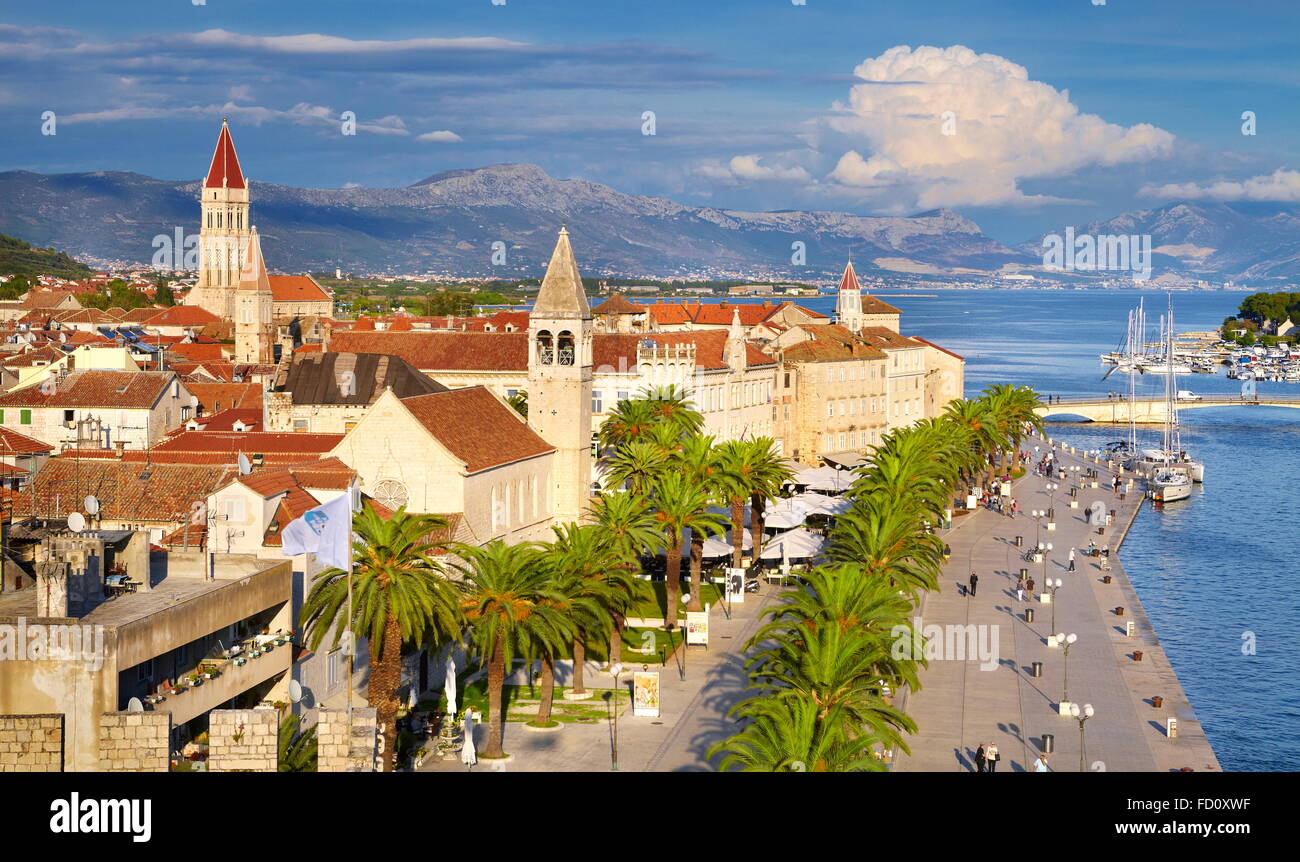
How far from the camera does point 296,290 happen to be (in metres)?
A: 182

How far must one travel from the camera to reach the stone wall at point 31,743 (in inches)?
783

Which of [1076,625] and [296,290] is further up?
[296,290]

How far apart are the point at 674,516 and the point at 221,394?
4505 cm

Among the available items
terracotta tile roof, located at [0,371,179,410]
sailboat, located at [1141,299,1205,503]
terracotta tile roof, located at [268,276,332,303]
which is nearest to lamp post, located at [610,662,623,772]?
terracotta tile roof, located at [0,371,179,410]

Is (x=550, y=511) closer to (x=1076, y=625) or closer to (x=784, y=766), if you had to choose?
(x=1076, y=625)

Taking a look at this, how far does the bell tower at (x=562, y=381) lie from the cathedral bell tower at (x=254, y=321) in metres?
69.0

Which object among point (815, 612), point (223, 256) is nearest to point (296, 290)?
point (223, 256)

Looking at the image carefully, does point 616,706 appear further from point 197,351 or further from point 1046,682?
point 197,351

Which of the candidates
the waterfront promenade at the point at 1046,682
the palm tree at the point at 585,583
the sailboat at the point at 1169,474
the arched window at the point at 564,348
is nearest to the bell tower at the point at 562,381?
the arched window at the point at 564,348

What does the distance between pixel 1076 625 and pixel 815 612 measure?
26544 mm

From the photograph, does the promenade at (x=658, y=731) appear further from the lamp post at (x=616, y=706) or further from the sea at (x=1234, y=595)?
the sea at (x=1234, y=595)

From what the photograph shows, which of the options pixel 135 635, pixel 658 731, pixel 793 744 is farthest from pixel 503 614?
pixel 793 744
